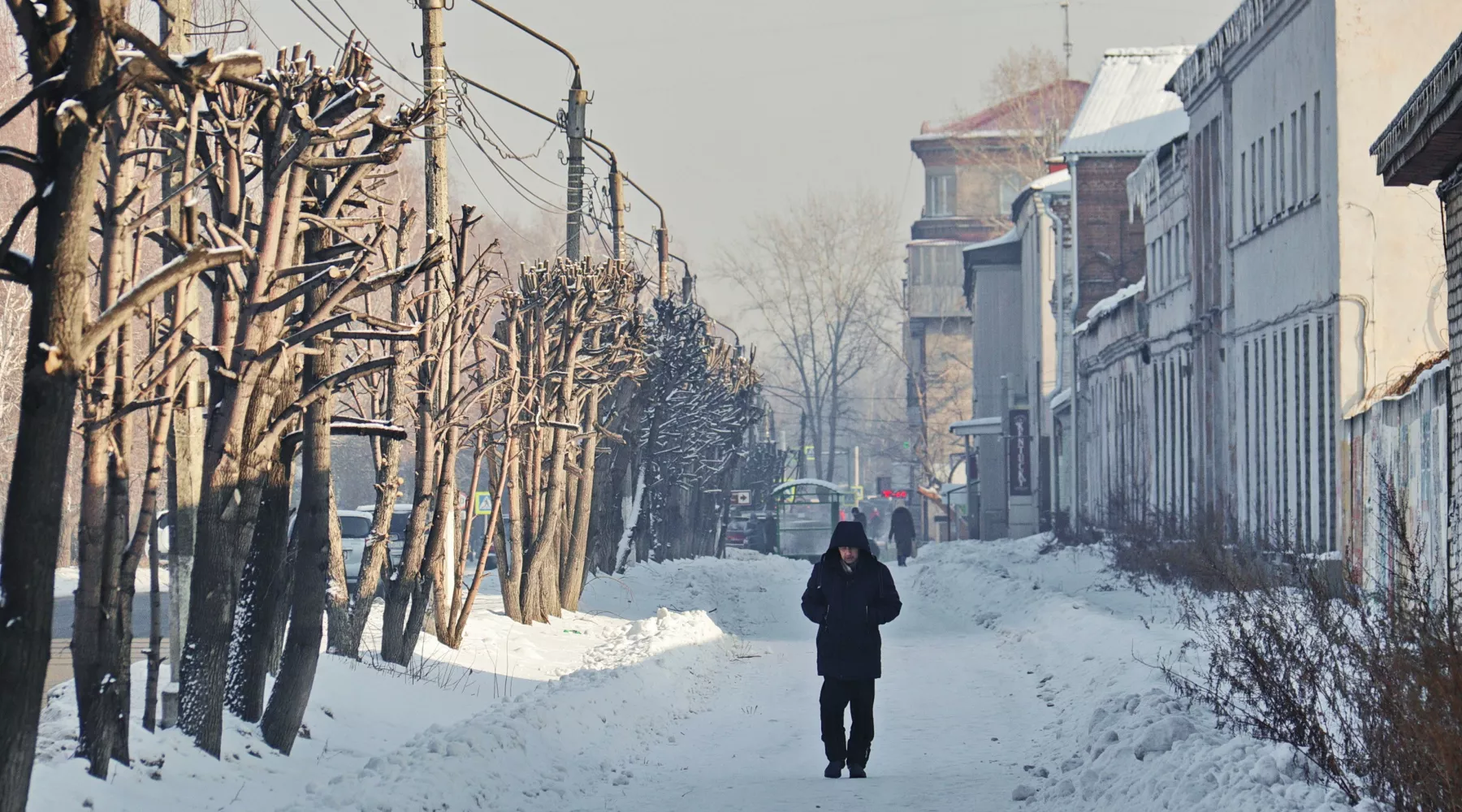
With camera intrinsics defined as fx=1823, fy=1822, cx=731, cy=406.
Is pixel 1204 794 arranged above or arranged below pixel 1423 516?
below

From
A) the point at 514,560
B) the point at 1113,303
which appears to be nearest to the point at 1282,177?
the point at 514,560

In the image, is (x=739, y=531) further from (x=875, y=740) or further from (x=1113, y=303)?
(x=875, y=740)

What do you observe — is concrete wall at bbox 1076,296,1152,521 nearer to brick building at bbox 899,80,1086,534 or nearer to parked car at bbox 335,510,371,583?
parked car at bbox 335,510,371,583

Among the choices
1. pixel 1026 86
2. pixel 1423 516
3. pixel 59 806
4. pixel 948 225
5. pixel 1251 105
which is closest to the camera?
pixel 59 806

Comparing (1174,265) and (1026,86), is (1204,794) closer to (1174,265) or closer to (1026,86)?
(1174,265)

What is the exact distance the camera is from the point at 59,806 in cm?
822

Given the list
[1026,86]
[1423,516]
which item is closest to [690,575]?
[1423,516]

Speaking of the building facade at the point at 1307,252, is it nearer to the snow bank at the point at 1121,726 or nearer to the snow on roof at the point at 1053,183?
the snow bank at the point at 1121,726

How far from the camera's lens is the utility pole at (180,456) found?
10.8 metres

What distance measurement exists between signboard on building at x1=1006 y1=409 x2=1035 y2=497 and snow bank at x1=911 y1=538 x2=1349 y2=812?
33.0 metres

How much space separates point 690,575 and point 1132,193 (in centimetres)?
1555

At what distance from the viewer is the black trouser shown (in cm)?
1144

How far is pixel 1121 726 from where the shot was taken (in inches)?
434

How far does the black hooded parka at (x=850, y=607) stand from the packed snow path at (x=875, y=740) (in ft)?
2.35
